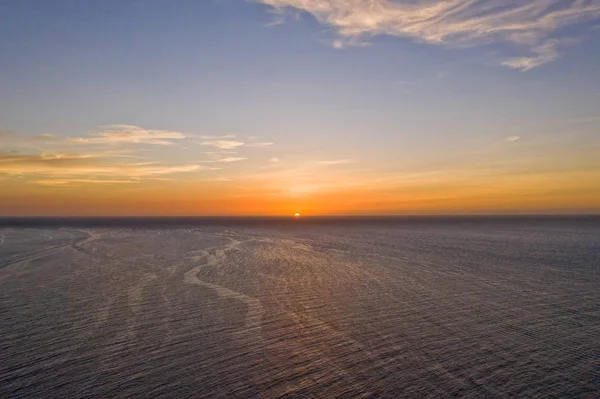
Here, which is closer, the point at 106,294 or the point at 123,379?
the point at 123,379

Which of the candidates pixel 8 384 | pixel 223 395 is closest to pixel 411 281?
pixel 223 395

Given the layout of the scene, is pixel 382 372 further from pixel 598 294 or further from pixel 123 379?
pixel 598 294

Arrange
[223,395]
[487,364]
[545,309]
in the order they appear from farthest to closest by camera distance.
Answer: [545,309] < [487,364] < [223,395]

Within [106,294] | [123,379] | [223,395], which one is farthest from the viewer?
[106,294]

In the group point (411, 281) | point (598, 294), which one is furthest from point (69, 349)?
point (598, 294)

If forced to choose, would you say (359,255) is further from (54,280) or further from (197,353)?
(197,353)

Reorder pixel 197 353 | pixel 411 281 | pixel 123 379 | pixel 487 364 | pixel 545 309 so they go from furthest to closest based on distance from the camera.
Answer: pixel 411 281
pixel 545 309
pixel 197 353
pixel 487 364
pixel 123 379
